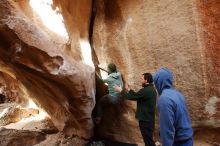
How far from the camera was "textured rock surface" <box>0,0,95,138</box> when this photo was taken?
182 inches

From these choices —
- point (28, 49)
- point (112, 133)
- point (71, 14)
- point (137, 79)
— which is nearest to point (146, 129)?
point (137, 79)

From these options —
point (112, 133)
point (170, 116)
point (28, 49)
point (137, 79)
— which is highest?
point (28, 49)

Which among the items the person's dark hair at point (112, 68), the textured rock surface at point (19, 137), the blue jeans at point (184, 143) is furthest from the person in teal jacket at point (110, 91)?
the blue jeans at point (184, 143)

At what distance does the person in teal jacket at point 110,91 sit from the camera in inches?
241

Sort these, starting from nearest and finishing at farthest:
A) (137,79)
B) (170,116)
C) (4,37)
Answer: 1. (170,116)
2. (4,37)
3. (137,79)

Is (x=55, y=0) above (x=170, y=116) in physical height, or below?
above

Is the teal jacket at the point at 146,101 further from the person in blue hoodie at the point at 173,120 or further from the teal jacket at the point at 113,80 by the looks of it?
the person in blue hoodie at the point at 173,120

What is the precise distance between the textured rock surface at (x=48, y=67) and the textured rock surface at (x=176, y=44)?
3.22 feet

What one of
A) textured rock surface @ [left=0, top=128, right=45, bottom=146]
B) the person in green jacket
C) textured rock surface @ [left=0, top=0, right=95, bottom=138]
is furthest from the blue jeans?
textured rock surface @ [left=0, top=128, right=45, bottom=146]

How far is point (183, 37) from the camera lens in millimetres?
5316

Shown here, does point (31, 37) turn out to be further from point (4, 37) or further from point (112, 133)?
point (112, 133)

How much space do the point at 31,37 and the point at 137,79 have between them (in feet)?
7.99

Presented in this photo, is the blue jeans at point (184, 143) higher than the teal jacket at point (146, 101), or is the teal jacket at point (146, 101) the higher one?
the teal jacket at point (146, 101)

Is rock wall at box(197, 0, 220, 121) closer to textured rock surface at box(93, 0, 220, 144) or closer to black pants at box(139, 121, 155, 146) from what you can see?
textured rock surface at box(93, 0, 220, 144)
